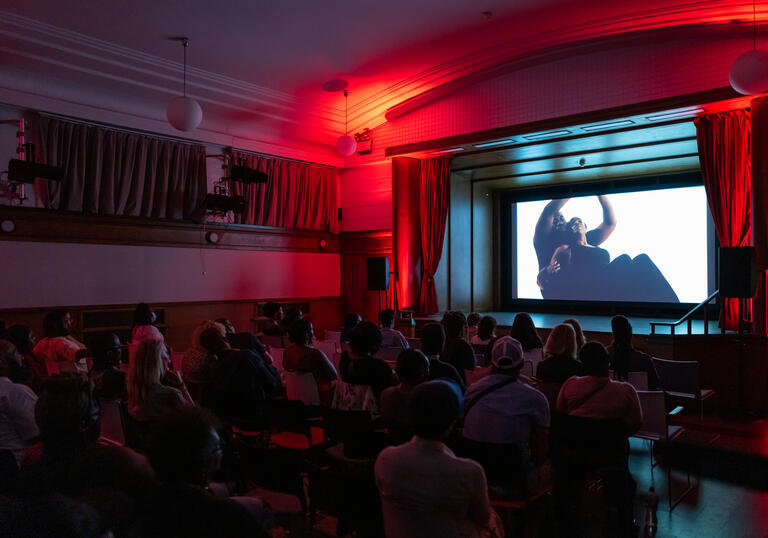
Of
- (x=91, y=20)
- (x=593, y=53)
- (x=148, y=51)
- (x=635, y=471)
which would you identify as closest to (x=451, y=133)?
(x=593, y=53)

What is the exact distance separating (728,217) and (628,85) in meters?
2.14

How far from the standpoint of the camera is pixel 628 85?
24.5ft

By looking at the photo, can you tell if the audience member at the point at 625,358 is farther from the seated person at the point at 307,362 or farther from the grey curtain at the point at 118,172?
the grey curtain at the point at 118,172

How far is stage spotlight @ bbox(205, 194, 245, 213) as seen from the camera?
8.98 m

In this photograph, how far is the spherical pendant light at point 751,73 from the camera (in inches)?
213

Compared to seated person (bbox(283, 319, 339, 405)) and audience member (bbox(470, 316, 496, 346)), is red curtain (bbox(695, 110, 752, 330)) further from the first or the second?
seated person (bbox(283, 319, 339, 405))

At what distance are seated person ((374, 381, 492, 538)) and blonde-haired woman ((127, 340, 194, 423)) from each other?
1.81 m

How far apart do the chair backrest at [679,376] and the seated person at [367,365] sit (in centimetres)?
267

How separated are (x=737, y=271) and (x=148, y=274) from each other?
26.1 feet

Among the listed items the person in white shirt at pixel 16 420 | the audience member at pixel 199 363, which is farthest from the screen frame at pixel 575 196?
the person in white shirt at pixel 16 420

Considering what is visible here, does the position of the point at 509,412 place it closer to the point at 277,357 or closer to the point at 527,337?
the point at 527,337

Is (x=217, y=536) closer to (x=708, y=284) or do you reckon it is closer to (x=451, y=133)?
(x=451, y=133)

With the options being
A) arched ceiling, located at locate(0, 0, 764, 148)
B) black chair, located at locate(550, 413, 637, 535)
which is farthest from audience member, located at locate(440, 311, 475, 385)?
arched ceiling, located at locate(0, 0, 764, 148)

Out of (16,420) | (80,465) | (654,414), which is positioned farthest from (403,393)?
(16,420)
